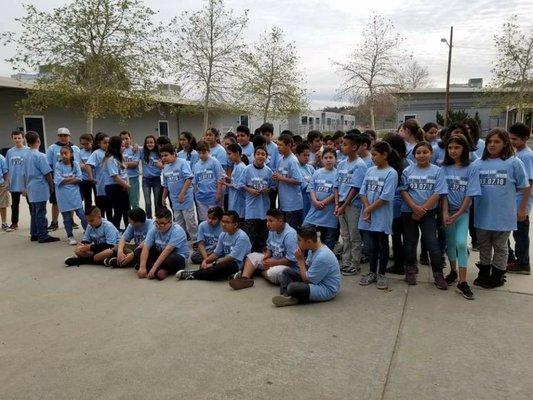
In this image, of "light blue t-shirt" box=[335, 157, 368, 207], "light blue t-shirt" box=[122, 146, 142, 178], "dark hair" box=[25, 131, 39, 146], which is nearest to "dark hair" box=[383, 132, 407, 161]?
"light blue t-shirt" box=[335, 157, 368, 207]

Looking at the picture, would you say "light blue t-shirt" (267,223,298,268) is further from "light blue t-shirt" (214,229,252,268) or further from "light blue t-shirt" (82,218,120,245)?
"light blue t-shirt" (82,218,120,245)

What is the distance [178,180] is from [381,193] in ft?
10.4

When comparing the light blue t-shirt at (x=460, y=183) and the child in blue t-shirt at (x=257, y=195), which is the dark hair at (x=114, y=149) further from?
the light blue t-shirt at (x=460, y=183)

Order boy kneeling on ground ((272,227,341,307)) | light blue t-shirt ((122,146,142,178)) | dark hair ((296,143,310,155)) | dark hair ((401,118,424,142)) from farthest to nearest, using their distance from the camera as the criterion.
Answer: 1. light blue t-shirt ((122,146,142,178))
2. dark hair ((296,143,310,155))
3. dark hair ((401,118,424,142))
4. boy kneeling on ground ((272,227,341,307))

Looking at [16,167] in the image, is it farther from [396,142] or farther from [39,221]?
[396,142]

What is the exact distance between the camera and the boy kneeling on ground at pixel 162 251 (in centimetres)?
523

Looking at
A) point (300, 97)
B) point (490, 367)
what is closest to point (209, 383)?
point (490, 367)

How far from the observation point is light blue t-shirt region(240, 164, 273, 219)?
5855mm

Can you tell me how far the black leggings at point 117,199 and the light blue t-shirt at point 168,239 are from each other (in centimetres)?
193

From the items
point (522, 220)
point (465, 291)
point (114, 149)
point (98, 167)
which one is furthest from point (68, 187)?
point (522, 220)

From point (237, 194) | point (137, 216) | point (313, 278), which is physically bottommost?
point (313, 278)

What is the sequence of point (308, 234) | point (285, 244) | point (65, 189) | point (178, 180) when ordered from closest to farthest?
point (308, 234), point (285, 244), point (178, 180), point (65, 189)

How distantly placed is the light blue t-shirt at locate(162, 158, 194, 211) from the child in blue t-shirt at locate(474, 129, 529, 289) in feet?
12.9

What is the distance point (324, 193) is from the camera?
5504 mm
